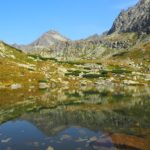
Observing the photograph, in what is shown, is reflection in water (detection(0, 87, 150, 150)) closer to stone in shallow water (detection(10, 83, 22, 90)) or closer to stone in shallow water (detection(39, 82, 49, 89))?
stone in shallow water (detection(10, 83, 22, 90))

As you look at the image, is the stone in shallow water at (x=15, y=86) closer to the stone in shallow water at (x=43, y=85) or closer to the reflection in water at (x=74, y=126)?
the stone in shallow water at (x=43, y=85)

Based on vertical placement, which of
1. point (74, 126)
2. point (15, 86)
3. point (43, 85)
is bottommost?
point (74, 126)

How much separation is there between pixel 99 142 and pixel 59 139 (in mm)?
7364

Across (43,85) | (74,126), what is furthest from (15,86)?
(74,126)

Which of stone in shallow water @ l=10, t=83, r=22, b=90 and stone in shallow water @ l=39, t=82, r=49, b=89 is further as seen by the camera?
stone in shallow water @ l=39, t=82, r=49, b=89

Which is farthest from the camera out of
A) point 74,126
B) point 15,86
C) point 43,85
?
point 43,85

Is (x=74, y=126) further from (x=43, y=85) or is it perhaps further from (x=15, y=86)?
(x=43, y=85)

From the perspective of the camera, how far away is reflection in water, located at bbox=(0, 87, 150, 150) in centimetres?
4638

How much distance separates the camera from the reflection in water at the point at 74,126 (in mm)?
46375

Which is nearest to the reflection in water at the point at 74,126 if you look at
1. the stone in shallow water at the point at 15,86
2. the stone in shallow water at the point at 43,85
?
the stone in shallow water at the point at 15,86

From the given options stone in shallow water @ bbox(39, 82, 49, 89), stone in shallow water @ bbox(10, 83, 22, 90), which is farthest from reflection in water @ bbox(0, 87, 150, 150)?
stone in shallow water @ bbox(39, 82, 49, 89)

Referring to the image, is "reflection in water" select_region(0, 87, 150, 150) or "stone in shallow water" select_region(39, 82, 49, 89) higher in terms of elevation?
"stone in shallow water" select_region(39, 82, 49, 89)

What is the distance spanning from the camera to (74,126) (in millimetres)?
61656

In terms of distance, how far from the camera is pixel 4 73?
16862 centimetres
